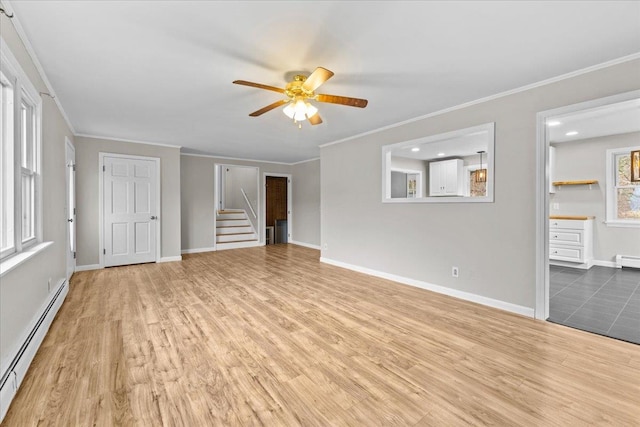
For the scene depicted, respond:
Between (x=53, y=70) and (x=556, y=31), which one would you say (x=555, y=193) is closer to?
(x=556, y=31)

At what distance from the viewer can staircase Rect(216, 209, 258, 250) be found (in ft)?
24.8

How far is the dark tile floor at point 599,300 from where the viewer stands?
2750 mm

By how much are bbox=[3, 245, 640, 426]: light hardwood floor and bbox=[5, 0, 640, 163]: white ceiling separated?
2.40 meters

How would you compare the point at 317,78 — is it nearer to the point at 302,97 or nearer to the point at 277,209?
the point at 302,97

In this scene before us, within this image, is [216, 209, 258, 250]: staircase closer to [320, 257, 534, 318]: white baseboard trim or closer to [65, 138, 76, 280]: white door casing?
[65, 138, 76, 280]: white door casing

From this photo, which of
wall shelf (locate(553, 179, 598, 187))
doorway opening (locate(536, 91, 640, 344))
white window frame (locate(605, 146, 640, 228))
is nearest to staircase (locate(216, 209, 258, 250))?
doorway opening (locate(536, 91, 640, 344))

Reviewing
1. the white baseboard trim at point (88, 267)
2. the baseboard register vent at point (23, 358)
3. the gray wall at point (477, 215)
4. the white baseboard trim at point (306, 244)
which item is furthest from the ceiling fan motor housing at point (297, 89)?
the white baseboard trim at point (306, 244)

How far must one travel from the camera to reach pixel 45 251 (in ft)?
9.02

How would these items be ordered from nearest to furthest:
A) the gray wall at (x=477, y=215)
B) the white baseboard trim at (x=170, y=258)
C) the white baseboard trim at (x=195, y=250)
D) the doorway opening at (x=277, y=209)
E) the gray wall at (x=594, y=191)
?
the gray wall at (x=477, y=215), the gray wall at (x=594, y=191), the white baseboard trim at (x=170, y=258), the white baseboard trim at (x=195, y=250), the doorway opening at (x=277, y=209)

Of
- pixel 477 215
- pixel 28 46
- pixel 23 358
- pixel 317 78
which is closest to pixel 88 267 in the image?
pixel 23 358

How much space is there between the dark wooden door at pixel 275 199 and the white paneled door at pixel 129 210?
138 inches

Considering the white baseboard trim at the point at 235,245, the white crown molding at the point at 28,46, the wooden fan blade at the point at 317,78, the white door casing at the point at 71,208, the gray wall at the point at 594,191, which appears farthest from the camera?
the white baseboard trim at the point at 235,245

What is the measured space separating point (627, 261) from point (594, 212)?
954mm

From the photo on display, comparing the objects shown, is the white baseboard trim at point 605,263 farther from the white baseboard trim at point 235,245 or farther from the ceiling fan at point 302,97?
the white baseboard trim at point 235,245
